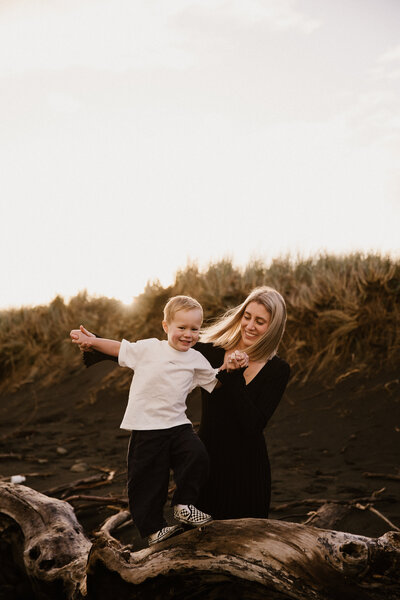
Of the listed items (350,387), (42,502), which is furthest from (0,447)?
(350,387)

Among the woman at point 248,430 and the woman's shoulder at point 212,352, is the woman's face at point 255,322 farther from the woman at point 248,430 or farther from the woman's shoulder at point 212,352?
the woman's shoulder at point 212,352

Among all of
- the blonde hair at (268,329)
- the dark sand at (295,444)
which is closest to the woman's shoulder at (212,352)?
the blonde hair at (268,329)

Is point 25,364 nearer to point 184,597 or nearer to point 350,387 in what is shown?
point 350,387

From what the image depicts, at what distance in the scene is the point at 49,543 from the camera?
3645mm

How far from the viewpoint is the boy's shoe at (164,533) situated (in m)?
2.97

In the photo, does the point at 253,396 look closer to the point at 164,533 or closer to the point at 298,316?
the point at 164,533

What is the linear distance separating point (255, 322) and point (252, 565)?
147cm

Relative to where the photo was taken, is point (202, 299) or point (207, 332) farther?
point (202, 299)

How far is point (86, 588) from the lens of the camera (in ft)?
10.4

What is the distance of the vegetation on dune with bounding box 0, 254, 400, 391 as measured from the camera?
27.4 ft

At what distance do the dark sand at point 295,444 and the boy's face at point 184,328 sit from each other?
2.45m

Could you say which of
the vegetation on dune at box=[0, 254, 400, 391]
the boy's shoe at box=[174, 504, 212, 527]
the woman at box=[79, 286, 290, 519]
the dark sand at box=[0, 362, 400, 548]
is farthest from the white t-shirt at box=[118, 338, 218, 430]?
the vegetation on dune at box=[0, 254, 400, 391]

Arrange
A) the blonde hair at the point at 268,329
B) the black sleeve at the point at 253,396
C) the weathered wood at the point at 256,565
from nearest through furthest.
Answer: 1. the weathered wood at the point at 256,565
2. the black sleeve at the point at 253,396
3. the blonde hair at the point at 268,329

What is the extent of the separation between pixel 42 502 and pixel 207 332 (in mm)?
1809
